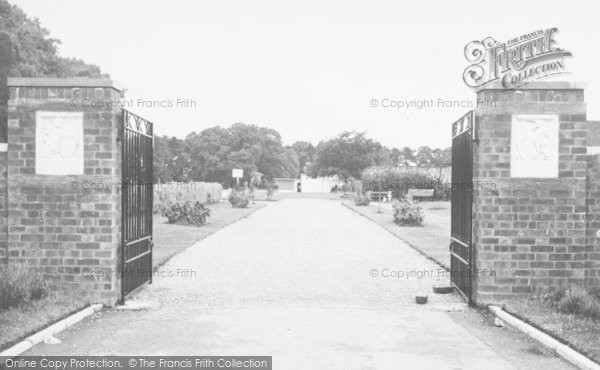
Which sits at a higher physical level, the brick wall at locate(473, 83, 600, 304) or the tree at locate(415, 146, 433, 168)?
the tree at locate(415, 146, 433, 168)

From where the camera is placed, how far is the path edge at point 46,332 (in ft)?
19.5

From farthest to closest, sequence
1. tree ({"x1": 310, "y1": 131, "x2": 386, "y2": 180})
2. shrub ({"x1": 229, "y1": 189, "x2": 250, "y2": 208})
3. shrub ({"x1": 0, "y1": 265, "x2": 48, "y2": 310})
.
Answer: tree ({"x1": 310, "y1": 131, "x2": 386, "y2": 180})
shrub ({"x1": 229, "y1": 189, "x2": 250, "y2": 208})
shrub ({"x1": 0, "y1": 265, "x2": 48, "y2": 310})

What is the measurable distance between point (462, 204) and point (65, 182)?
5.54 metres

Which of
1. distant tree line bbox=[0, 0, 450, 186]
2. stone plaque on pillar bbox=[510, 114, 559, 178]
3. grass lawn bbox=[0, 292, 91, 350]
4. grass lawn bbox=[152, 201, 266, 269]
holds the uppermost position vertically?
distant tree line bbox=[0, 0, 450, 186]

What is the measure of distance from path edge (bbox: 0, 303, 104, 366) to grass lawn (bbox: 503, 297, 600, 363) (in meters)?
5.15

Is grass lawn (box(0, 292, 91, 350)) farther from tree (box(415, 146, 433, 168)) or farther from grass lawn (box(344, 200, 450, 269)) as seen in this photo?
tree (box(415, 146, 433, 168))

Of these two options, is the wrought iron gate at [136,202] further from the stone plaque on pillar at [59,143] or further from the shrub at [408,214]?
the shrub at [408,214]

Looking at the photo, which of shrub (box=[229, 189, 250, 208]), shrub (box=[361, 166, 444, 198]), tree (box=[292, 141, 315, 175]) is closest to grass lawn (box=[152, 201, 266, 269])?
shrub (box=[229, 189, 250, 208])

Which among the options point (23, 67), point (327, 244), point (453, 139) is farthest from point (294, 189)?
point (453, 139)

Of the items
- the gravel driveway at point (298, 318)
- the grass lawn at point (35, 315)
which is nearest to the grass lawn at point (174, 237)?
the gravel driveway at point (298, 318)

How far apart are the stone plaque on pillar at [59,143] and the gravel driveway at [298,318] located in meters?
2.00

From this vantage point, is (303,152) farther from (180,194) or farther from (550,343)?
(550,343)

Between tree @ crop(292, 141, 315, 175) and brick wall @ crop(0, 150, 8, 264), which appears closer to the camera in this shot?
brick wall @ crop(0, 150, 8, 264)

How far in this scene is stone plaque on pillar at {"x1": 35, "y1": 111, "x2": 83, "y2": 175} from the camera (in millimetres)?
8398
